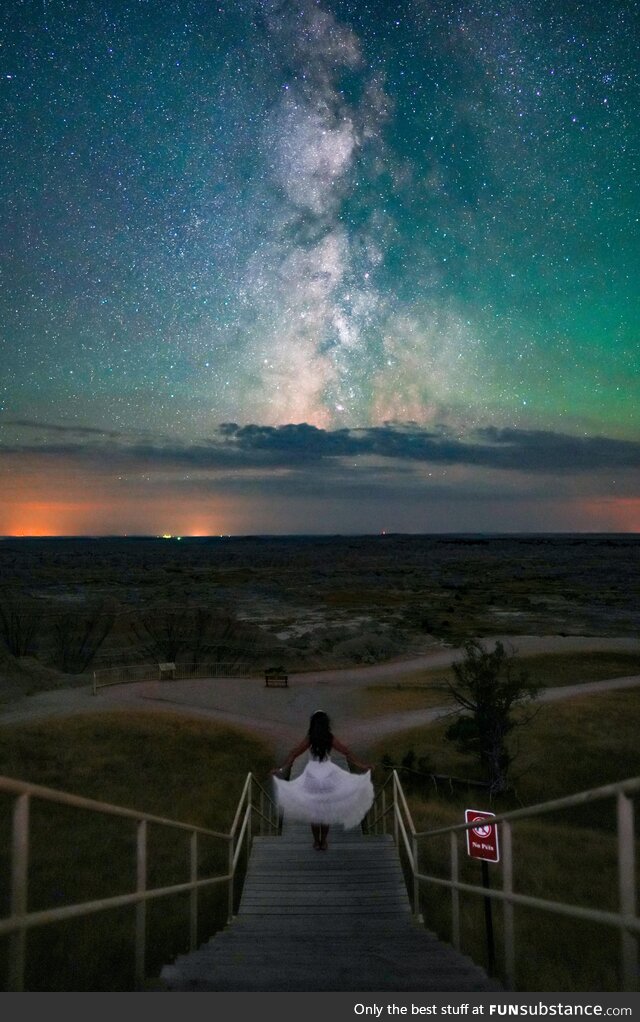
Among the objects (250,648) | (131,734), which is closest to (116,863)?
(131,734)

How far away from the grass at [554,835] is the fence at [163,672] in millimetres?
13254

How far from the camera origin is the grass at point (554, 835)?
7.88 m

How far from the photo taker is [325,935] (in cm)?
611

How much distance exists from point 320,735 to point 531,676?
26226 mm

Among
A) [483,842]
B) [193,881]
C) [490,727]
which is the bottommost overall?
[490,727]

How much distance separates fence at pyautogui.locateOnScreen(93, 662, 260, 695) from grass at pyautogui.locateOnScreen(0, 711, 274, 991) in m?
7.37

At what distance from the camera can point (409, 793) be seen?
58.4 ft

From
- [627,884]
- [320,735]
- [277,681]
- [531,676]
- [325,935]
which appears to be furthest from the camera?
[531,676]

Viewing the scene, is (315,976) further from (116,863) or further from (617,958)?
(116,863)

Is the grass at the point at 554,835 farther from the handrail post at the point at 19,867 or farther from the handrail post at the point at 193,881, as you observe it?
the handrail post at the point at 19,867

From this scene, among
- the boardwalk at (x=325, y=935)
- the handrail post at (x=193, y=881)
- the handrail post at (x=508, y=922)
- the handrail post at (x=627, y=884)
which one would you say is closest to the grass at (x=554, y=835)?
the boardwalk at (x=325, y=935)

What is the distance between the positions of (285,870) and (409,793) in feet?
31.9

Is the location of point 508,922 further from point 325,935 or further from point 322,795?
point 322,795

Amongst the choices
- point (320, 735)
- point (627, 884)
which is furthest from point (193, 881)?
point (627, 884)
